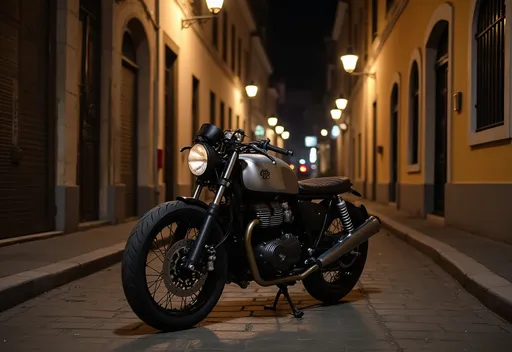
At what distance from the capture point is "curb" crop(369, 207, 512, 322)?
185 inches

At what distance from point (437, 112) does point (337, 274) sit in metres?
8.69

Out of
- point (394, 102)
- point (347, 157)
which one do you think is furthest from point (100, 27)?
point (347, 157)

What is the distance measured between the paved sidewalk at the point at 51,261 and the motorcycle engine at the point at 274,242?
6.89 feet

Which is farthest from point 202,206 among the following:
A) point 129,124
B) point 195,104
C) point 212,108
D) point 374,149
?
point 212,108

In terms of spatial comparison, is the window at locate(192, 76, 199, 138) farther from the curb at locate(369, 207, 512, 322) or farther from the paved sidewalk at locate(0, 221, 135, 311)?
the curb at locate(369, 207, 512, 322)

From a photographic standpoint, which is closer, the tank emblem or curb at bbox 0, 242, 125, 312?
the tank emblem

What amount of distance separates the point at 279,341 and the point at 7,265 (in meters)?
3.35

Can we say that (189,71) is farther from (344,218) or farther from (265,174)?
(265,174)

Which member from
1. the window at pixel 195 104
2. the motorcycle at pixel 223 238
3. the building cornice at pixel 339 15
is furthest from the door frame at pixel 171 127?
the building cornice at pixel 339 15

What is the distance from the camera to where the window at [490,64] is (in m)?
8.27

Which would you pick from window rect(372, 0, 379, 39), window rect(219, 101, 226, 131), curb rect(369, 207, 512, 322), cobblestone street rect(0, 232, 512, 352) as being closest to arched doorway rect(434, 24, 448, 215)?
curb rect(369, 207, 512, 322)

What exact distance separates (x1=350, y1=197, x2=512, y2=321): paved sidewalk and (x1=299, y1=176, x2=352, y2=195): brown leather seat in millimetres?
1439

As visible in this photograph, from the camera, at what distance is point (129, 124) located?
1284cm

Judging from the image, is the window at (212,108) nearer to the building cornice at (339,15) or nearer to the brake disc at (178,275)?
the building cornice at (339,15)
